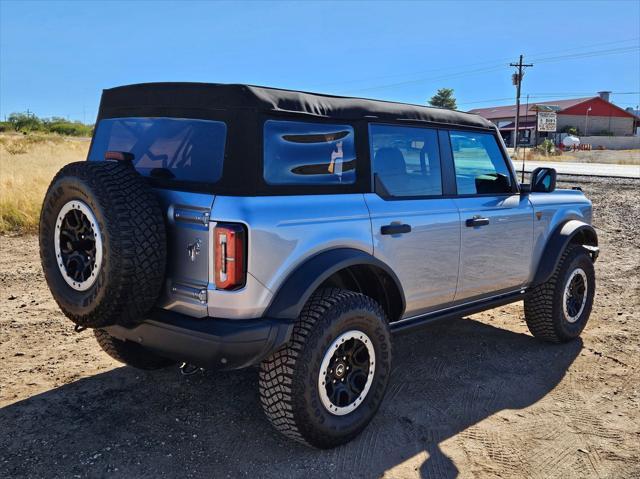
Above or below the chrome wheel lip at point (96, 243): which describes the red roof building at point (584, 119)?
above

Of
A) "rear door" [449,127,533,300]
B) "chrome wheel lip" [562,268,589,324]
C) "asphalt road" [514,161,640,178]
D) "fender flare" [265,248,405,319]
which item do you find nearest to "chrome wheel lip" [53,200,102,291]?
"fender flare" [265,248,405,319]

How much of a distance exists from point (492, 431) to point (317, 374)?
1.23 metres

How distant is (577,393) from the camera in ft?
13.6

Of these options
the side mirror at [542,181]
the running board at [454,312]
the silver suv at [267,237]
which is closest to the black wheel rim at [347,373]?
the silver suv at [267,237]

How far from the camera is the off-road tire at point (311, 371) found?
3.03 metres

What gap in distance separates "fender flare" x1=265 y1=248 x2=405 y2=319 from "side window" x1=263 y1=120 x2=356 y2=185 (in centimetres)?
42

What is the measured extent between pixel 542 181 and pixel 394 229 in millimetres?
1989

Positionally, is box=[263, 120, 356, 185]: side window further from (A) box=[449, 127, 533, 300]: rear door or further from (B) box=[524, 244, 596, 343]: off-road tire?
(B) box=[524, 244, 596, 343]: off-road tire

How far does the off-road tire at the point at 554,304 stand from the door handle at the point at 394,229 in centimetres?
183

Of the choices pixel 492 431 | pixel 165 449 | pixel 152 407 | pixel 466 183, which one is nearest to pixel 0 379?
pixel 152 407

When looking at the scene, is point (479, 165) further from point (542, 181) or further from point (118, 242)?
point (118, 242)

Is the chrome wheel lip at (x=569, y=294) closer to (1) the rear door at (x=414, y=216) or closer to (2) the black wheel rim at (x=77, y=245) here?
(1) the rear door at (x=414, y=216)

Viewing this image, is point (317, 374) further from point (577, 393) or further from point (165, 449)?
point (577, 393)

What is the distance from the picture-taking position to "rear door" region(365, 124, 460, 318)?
3533 millimetres
